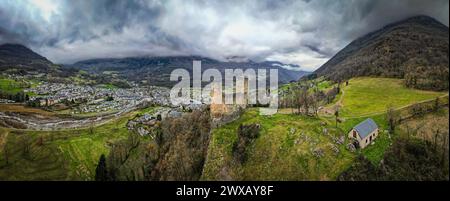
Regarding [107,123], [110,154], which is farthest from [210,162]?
[107,123]

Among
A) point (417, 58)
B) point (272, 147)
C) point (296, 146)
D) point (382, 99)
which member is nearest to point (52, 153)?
point (272, 147)

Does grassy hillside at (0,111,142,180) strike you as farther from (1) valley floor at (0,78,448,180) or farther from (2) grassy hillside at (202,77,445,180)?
(2) grassy hillside at (202,77,445,180)

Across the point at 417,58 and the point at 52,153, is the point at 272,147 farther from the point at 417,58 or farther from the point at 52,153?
the point at 52,153

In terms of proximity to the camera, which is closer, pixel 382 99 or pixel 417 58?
pixel 382 99

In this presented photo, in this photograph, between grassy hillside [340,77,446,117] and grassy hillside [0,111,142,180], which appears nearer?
grassy hillside [340,77,446,117]

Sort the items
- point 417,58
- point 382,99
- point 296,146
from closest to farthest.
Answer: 1. point 296,146
2. point 382,99
3. point 417,58

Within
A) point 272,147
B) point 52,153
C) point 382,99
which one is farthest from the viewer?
point 52,153

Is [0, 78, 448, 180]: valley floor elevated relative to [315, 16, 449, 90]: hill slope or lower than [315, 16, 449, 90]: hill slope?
lower

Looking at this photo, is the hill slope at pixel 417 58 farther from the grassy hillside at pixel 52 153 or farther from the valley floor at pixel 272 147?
the grassy hillside at pixel 52 153

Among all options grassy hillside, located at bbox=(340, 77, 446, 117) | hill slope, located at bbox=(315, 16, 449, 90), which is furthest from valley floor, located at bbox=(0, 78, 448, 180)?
hill slope, located at bbox=(315, 16, 449, 90)

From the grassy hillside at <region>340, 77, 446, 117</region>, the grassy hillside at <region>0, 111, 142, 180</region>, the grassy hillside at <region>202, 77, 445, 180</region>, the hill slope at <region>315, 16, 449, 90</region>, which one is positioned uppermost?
the hill slope at <region>315, 16, 449, 90</region>
